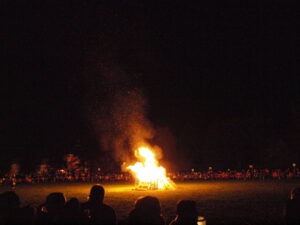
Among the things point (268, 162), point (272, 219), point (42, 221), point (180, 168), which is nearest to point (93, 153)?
point (180, 168)

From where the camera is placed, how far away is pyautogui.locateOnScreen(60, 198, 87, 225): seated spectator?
4.74 metres

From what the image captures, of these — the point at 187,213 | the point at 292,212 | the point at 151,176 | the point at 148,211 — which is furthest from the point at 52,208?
the point at 151,176

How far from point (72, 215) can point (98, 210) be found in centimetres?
53

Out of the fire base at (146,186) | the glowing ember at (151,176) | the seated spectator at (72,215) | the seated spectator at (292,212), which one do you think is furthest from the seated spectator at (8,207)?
the glowing ember at (151,176)

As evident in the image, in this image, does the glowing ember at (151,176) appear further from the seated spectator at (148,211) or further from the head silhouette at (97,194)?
the seated spectator at (148,211)

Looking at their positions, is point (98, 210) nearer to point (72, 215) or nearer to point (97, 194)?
point (97, 194)

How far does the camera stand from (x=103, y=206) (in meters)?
5.29

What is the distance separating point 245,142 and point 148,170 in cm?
3112

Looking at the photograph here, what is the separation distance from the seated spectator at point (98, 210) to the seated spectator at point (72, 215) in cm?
25

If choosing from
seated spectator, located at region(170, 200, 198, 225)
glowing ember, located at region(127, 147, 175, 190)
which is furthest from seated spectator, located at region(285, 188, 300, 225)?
glowing ember, located at region(127, 147, 175, 190)

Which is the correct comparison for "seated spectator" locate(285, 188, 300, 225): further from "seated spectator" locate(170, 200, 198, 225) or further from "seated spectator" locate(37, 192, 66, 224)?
"seated spectator" locate(37, 192, 66, 224)

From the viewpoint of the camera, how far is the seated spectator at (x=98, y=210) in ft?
16.9

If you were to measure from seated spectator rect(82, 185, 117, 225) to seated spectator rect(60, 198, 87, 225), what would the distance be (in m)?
0.25

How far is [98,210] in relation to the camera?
523 cm
